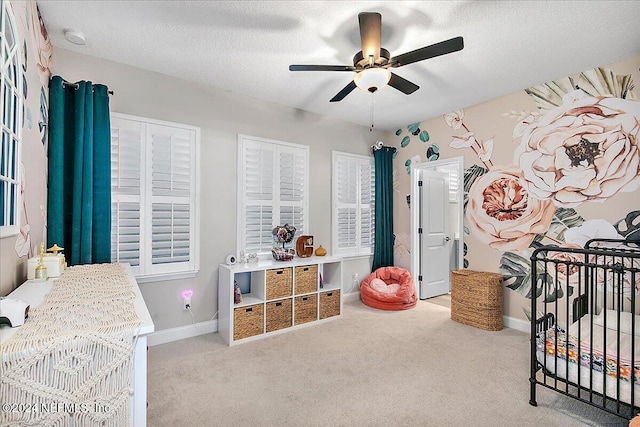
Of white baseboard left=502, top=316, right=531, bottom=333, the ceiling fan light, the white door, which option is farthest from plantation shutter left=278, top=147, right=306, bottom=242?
white baseboard left=502, top=316, right=531, bottom=333

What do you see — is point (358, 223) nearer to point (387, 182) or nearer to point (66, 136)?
point (387, 182)

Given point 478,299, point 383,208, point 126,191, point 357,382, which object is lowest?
point 357,382

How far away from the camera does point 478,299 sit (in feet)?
11.2

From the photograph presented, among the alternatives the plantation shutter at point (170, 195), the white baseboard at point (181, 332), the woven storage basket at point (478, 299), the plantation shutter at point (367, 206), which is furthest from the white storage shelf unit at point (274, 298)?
the woven storage basket at point (478, 299)

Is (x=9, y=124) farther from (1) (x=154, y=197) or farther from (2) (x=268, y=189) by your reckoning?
(2) (x=268, y=189)

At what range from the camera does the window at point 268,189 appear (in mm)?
3465

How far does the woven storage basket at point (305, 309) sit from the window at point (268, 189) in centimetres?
68

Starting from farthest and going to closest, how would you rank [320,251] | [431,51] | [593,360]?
1. [320,251]
2. [431,51]
3. [593,360]

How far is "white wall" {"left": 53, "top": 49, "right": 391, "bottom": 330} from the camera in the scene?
2.78 meters

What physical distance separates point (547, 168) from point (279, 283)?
2949mm

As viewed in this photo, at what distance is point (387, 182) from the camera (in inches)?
185

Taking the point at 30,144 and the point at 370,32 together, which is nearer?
the point at 30,144

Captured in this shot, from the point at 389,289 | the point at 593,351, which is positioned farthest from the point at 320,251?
the point at 593,351

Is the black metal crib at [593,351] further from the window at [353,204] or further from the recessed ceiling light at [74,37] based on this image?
the recessed ceiling light at [74,37]
